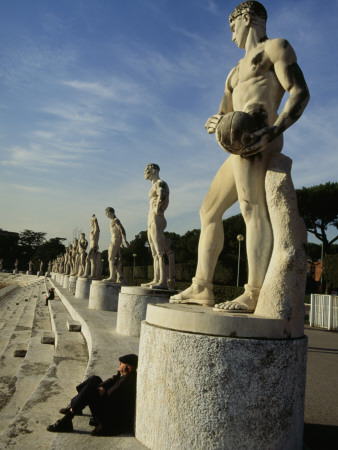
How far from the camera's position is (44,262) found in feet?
312

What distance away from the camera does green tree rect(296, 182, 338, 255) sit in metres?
34.9

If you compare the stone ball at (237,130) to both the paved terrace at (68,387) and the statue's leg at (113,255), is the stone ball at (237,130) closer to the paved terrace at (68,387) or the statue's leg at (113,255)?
A: the paved terrace at (68,387)

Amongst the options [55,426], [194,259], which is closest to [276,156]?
[55,426]

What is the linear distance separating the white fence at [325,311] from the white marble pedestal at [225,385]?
13.0 meters

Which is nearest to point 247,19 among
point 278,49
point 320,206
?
point 278,49

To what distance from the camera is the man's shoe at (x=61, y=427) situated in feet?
9.32

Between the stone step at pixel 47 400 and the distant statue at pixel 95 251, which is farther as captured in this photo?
the distant statue at pixel 95 251

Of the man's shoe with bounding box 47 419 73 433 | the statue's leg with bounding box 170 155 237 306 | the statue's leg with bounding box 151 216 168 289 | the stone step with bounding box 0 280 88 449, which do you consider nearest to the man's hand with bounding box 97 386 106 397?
the man's shoe with bounding box 47 419 73 433

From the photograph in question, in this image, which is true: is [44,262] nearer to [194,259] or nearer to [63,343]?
[194,259]

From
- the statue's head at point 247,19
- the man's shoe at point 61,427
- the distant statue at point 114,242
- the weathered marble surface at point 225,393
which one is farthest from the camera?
the distant statue at point 114,242

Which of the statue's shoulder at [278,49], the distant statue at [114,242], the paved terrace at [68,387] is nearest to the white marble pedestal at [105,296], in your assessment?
the paved terrace at [68,387]

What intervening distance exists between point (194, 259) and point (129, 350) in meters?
42.1

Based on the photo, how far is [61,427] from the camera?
285 centimetres

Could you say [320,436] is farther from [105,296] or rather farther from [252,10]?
[105,296]
